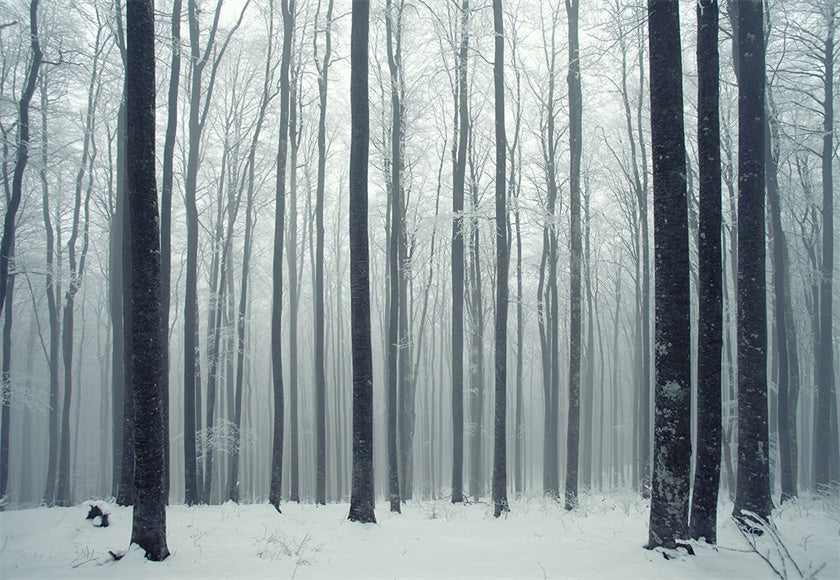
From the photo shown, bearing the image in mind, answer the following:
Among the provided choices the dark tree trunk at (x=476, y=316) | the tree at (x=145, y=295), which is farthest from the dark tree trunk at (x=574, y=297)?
the tree at (x=145, y=295)

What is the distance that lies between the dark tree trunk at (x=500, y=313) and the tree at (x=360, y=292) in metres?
2.97

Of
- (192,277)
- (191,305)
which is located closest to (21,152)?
(192,277)

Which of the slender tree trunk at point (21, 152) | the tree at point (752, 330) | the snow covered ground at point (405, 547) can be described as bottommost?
the snow covered ground at point (405, 547)

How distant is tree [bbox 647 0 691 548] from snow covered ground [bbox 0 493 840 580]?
594 millimetres

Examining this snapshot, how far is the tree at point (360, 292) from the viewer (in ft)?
27.0

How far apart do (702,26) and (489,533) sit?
8.01 metres

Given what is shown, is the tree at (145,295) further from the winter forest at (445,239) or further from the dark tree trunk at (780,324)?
the dark tree trunk at (780,324)

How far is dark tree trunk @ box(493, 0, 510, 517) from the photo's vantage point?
10.2 m

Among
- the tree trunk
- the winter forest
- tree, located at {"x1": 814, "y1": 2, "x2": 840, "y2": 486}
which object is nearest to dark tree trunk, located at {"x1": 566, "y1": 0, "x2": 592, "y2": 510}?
the winter forest

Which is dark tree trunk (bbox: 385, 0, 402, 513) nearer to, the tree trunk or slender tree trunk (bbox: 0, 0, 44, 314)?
the tree trunk

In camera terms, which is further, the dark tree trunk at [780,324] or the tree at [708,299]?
the dark tree trunk at [780,324]

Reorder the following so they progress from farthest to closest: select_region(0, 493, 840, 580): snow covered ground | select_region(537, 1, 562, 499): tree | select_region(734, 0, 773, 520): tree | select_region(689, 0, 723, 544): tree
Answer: select_region(537, 1, 562, 499): tree, select_region(734, 0, 773, 520): tree, select_region(689, 0, 723, 544): tree, select_region(0, 493, 840, 580): snow covered ground

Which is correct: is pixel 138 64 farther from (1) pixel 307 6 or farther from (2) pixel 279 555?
(1) pixel 307 6

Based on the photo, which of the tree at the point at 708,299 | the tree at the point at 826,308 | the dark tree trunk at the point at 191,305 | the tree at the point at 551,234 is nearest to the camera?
the tree at the point at 708,299
